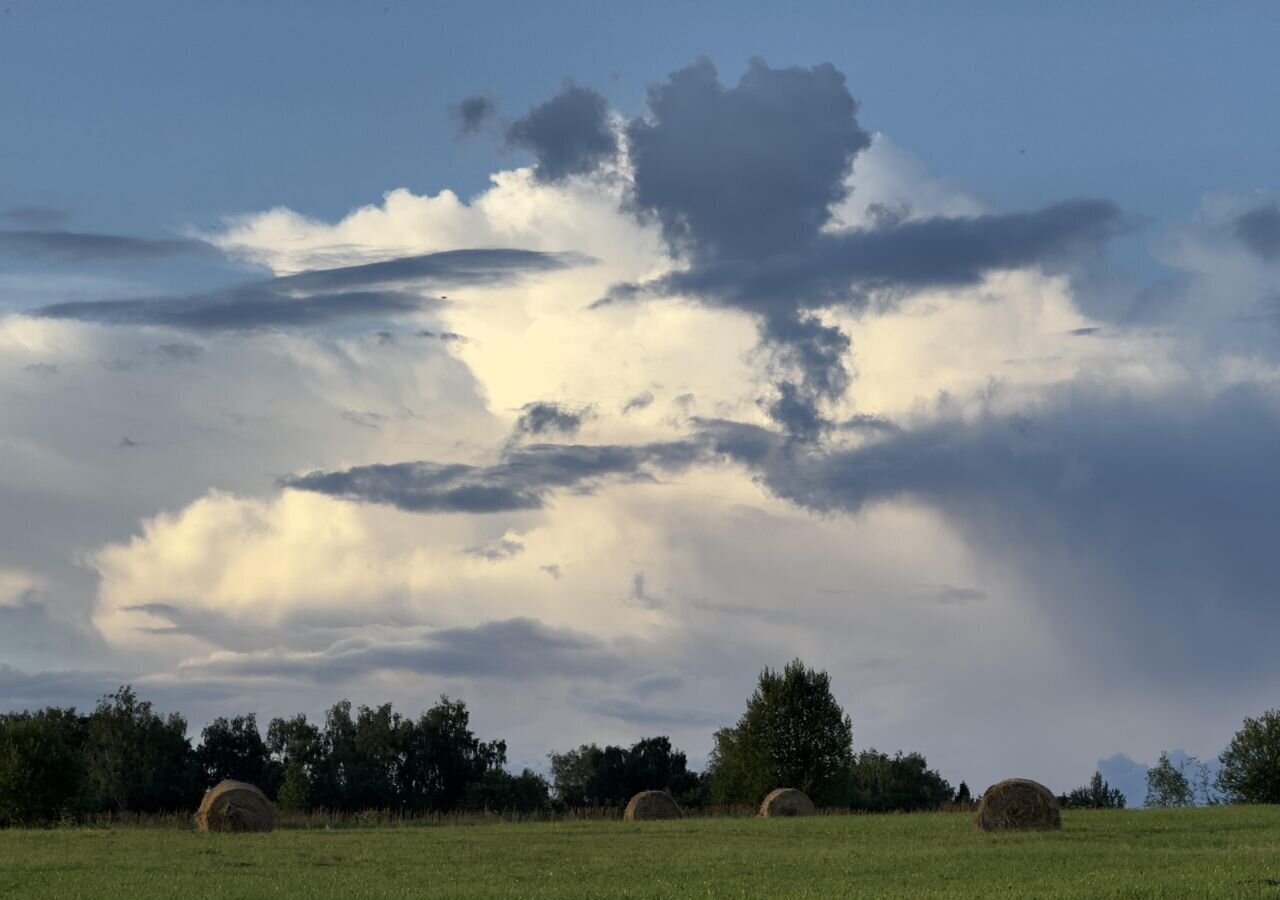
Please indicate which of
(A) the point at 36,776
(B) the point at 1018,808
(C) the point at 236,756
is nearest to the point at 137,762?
(C) the point at 236,756

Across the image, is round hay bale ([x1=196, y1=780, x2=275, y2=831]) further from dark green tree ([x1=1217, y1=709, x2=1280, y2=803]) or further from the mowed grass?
dark green tree ([x1=1217, y1=709, x2=1280, y2=803])

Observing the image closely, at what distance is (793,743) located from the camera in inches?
4220

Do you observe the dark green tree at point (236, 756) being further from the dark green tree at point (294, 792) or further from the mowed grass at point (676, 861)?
the mowed grass at point (676, 861)

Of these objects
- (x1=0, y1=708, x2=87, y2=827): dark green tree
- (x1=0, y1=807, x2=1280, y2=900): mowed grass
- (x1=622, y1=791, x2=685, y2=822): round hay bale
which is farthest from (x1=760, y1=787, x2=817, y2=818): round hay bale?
(x1=0, y1=708, x2=87, y2=827): dark green tree

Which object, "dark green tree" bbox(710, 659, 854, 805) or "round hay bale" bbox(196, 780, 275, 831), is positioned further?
"dark green tree" bbox(710, 659, 854, 805)

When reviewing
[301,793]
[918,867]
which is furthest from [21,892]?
[301,793]

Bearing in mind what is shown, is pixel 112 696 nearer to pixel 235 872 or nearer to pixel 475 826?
pixel 475 826

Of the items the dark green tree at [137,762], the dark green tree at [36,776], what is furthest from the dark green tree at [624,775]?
the dark green tree at [36,776]

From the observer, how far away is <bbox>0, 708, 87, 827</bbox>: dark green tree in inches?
3024

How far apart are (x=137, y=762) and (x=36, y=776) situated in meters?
35.9

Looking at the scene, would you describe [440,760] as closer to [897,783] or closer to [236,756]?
[236,756]

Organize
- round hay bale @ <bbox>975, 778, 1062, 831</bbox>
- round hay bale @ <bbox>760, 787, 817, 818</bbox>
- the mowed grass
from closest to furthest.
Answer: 1. the mowed grass
2. round hay bale @ <bbox>975, 778, 1062, 831</bbox>
3. round hay bale @ <bbox>760, 787, 817, 818</bbox>

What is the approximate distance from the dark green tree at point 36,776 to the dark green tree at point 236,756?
38601 millimetres

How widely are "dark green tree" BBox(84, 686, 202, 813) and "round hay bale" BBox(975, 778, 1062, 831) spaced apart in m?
72.5
